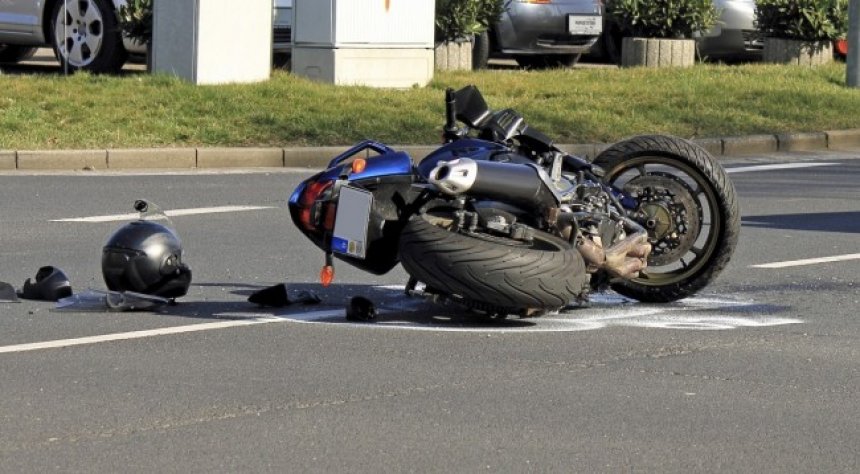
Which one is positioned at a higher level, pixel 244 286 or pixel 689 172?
pixel 689 172

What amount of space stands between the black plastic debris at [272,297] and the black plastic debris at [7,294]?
110 cm

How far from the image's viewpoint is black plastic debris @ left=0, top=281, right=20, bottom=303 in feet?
27.4

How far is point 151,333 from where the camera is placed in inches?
299

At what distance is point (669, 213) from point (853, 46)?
11842 millimetres

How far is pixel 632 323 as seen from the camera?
7.97m

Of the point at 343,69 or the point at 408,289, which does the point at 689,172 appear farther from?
the point at 343,69

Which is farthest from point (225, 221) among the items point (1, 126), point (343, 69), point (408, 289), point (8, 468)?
point (343, 69)

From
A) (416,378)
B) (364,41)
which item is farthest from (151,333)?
(364,41)

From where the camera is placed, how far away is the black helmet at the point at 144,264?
8250 mm

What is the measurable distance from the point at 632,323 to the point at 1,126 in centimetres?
849

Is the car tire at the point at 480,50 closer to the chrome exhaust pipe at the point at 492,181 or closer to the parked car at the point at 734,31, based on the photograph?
the parked car at the point at 734,31

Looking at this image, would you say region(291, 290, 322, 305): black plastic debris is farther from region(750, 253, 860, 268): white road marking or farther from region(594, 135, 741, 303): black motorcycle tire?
region(750, 253, 860, 268): white road marking

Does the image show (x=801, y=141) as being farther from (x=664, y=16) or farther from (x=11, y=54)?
(x=11, y=54)

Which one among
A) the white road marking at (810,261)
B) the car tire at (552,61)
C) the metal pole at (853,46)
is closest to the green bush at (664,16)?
the car tire at (552,61)
